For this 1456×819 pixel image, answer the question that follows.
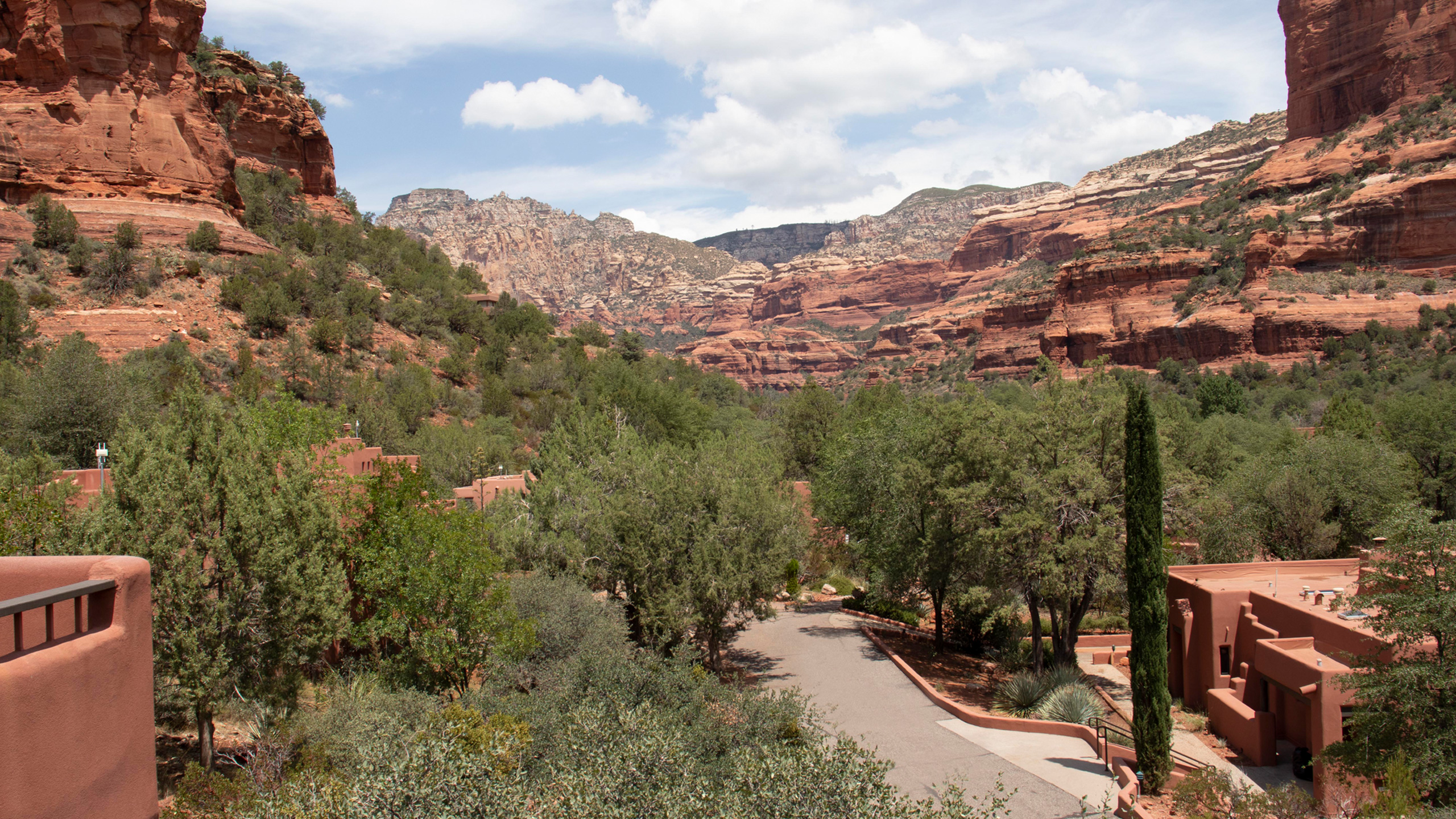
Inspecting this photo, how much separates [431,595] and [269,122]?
53.9 metres

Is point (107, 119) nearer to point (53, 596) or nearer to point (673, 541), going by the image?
point (673, 541)

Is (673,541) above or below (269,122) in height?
below

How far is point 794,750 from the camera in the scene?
1025 centimetres

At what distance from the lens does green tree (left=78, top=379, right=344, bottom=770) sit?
12695 mm

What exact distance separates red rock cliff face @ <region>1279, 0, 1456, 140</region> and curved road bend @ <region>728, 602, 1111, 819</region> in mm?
84064

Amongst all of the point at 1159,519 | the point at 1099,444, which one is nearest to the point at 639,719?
the point at 1159,519

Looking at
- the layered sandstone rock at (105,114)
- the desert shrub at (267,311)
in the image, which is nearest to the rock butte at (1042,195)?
the layered sandstone rock at (105,114)

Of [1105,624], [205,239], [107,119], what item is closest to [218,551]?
[1105,624]

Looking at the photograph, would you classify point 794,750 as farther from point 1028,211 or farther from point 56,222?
point 1028,211

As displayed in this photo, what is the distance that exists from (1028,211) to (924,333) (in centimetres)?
5128

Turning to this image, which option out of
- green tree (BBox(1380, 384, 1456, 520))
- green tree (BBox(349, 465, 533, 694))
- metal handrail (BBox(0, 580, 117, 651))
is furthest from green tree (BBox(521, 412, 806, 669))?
green tree (BBox(1380, 384, 1456, 520))

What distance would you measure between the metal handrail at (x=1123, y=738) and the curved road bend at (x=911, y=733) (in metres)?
0.59

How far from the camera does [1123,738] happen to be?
17.6 metres

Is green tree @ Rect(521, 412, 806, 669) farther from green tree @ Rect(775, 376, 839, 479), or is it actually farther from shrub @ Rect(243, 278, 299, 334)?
shrub @ Rect(243, 278, 299, 334)
